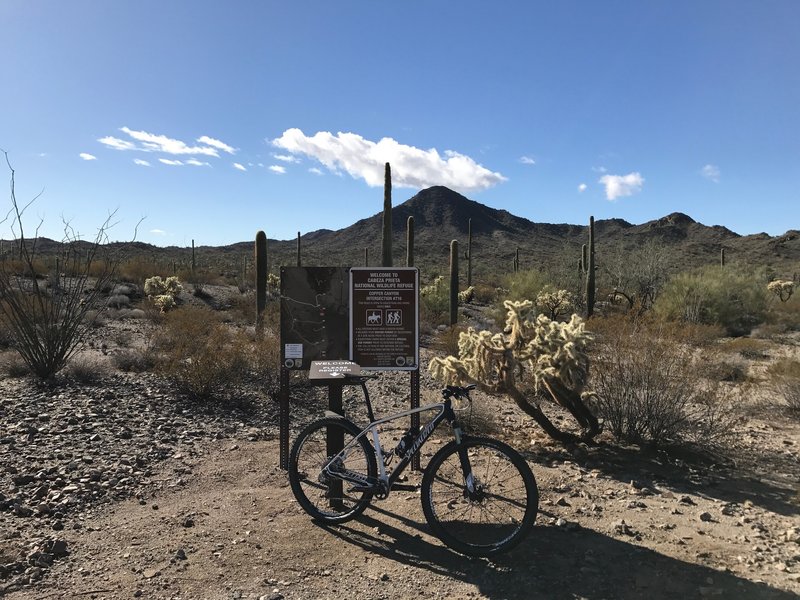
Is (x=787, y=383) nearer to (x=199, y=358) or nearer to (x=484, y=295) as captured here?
(x=199, y=358)

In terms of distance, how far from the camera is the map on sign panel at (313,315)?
5.32m


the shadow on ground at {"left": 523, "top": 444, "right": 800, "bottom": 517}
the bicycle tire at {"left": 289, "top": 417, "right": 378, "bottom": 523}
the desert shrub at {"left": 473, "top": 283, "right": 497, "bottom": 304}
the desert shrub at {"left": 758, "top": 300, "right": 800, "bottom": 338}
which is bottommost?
the shadow on ground at {"left": 523, "top": 444, "right": 800, "bottom": 517}

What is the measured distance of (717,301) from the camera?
19.8 metres

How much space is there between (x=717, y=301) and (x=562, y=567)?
1883cm

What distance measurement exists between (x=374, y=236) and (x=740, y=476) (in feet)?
279

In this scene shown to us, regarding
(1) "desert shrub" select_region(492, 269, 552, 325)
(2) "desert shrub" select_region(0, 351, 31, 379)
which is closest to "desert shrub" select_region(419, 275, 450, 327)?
(1) "desert shrub" select_region(492, 269, 552, 325)

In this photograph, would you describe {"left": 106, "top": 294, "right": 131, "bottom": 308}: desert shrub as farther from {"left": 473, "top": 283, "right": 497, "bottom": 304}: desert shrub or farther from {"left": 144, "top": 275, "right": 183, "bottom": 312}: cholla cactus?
{"left": 473, "top": 283, "right": 497, "bottom": 304}: desert shrub

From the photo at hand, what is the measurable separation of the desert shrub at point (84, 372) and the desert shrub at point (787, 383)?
10.2 meters

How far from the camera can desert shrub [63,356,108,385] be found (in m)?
8.84

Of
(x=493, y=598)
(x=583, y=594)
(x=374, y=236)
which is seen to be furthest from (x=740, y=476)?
(x=374, y=236)

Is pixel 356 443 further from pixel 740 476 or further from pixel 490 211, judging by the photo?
pixel 490 211

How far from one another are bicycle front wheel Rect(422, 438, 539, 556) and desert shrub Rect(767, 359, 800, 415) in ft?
A: 19.4

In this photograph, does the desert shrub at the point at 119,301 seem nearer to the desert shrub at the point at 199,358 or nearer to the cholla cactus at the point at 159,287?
the cholla cactus at the point at 159,287

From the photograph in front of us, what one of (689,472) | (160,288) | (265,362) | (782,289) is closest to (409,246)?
(265,362)
